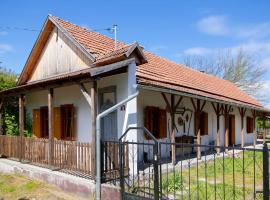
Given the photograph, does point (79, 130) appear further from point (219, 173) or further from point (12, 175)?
point (219, 173)

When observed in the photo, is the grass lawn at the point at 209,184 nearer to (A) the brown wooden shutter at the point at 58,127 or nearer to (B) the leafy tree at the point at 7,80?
(A) the brown wooden shutter at the point at 58,127

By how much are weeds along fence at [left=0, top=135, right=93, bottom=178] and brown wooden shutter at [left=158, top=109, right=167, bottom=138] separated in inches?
164

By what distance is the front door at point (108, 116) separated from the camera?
9.66 m

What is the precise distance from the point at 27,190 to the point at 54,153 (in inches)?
50.5

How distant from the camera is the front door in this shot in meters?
9.66

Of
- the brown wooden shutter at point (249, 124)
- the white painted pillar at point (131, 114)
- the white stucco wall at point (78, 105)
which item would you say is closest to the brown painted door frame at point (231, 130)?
the brown wooden shutter at point (249, 124)

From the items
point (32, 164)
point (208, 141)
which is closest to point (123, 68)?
point (32, 164)

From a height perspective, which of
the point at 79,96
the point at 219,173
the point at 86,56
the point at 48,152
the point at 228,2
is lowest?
the point at 219,173

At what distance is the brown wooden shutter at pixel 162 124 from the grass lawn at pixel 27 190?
475 cm

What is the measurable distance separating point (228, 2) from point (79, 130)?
6.41m

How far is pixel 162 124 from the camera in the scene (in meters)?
12.2

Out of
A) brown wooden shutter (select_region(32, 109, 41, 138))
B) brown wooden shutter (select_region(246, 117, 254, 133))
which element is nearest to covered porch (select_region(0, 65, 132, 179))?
brown wooden shutter (select_region(32, 109, 41, 138))

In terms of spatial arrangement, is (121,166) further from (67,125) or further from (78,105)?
(67,125)

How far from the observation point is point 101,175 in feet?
25.4
